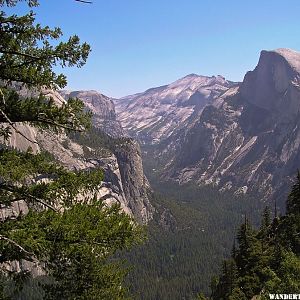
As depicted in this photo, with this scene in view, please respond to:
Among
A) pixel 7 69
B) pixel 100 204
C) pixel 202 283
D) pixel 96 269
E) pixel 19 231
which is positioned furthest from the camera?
pixel 202 283

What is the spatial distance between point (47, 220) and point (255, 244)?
4813 centimetres

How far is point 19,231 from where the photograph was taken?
36.9 feet

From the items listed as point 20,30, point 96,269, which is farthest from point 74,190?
point 20,30

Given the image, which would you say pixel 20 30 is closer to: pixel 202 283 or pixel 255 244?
pixel 255 244

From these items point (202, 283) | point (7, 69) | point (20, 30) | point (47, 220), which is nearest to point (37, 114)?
point (7, 69)

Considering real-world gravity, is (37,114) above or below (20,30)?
below

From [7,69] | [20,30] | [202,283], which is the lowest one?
[202,283]

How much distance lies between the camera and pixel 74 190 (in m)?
13.8

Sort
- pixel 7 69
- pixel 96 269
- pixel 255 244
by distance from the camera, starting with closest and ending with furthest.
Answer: pixel 7 69, pixel 96 269, pixel 255 244

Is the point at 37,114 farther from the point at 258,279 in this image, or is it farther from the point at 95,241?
the point at 258,279

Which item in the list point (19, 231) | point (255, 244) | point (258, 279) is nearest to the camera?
point (19, 231)

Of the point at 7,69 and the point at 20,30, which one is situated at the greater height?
the point at 20,30

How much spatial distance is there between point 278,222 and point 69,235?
72871mm

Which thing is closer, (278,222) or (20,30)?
(20,30)
